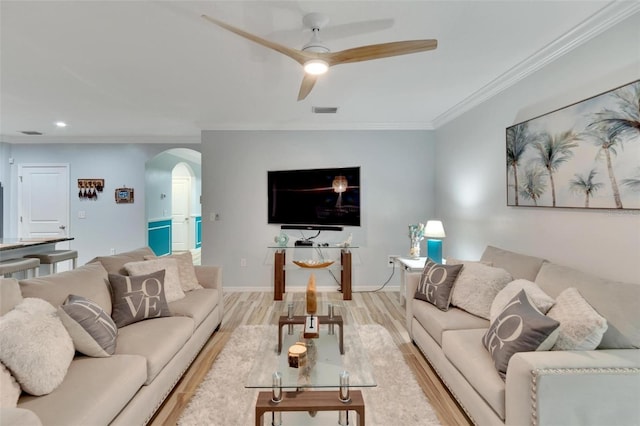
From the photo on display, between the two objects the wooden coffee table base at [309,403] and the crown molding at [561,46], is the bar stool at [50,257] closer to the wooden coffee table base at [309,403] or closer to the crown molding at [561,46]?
the wooden coffee table base at [309,403]

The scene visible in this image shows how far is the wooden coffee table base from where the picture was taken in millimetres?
1530

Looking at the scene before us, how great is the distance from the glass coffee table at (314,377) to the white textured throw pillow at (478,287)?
3.21ft

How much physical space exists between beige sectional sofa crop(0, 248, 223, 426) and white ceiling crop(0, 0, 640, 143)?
1.73 metres

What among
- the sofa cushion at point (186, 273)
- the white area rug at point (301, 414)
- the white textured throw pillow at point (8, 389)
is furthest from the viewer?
the sofa cushion at point (186, 273)

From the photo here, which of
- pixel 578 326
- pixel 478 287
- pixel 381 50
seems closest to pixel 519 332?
pixel 578 326

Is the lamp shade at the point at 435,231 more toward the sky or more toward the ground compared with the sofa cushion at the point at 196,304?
more toward the sky

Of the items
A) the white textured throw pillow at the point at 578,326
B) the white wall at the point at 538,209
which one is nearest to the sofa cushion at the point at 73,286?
the white textured throw pillow at the point at 578,326

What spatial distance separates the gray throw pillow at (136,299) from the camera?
89.2 inches

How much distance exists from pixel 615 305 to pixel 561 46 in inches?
74.1

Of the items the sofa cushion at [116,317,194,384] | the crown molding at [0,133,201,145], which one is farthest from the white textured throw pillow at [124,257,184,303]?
the crown molding at [0,133,201,145]

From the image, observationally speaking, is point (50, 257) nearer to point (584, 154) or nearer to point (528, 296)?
point (528, 296)

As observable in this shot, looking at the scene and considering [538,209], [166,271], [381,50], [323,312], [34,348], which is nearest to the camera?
[34,348]

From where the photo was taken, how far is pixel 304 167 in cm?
478

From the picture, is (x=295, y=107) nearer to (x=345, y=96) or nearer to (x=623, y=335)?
(x=345, y=96)
